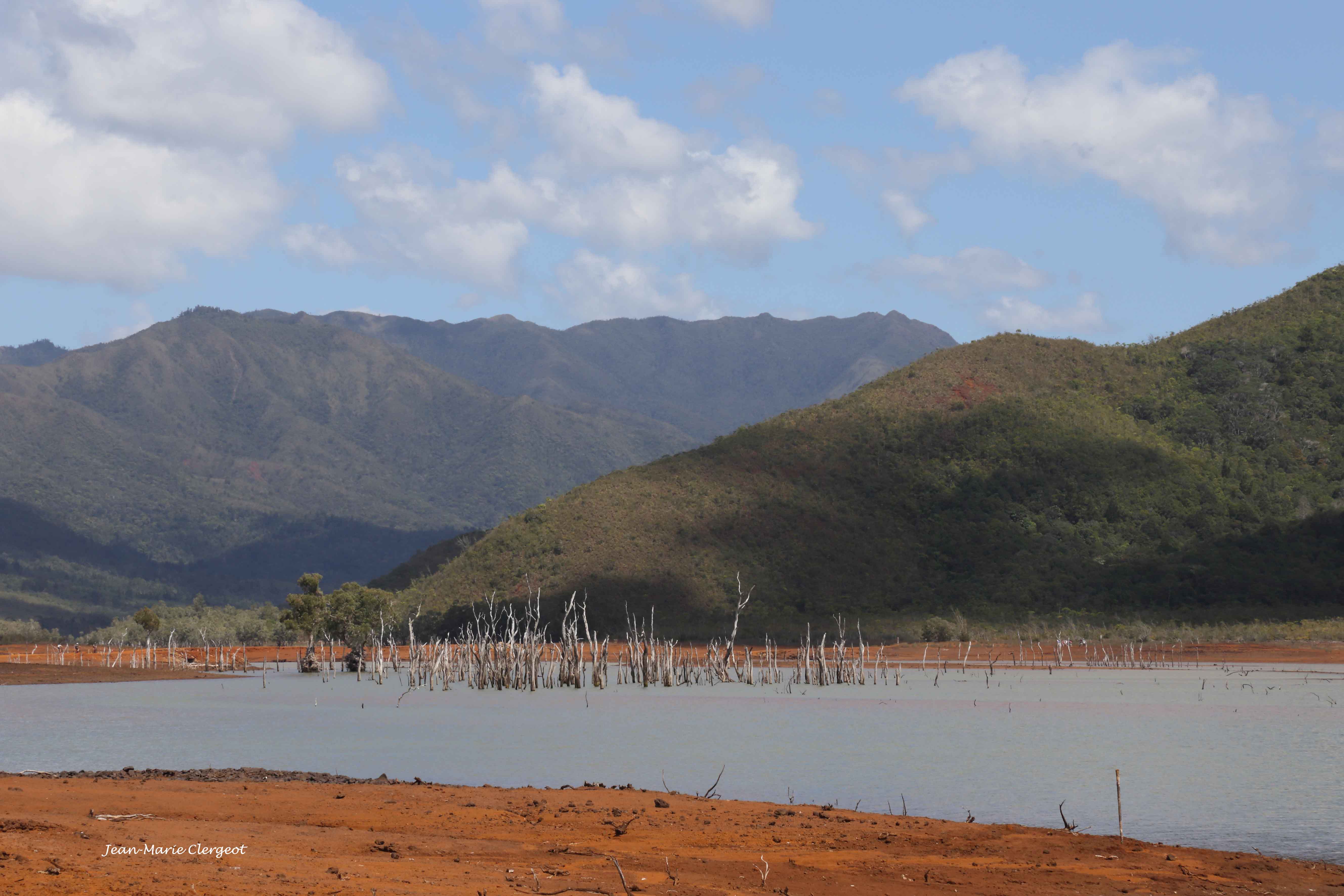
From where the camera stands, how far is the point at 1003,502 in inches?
2795

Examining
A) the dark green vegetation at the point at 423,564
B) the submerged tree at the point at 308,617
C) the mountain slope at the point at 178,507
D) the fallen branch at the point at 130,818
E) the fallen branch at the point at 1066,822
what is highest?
the mountain slope at the point at 178,507

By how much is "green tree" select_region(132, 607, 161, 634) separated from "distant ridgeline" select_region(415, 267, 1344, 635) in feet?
40.4

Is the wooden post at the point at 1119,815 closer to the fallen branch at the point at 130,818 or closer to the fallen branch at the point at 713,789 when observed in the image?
the fallen branch at the point at 713,789

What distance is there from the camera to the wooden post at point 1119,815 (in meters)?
11.9

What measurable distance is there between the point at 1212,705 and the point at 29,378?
669 feet

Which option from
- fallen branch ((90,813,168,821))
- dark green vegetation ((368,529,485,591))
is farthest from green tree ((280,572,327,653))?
fallen branch ((90,813,168,821))

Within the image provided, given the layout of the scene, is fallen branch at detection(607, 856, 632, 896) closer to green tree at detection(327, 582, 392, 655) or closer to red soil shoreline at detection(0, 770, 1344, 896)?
red soil shoreline at detection(0, 770, 1344, 896)

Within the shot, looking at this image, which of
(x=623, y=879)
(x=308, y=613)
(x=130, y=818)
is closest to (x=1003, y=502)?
(x=308, y=613)

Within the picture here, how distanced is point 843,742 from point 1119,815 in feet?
29.5

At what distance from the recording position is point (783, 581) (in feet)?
207

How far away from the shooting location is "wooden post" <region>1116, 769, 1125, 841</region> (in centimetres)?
1189

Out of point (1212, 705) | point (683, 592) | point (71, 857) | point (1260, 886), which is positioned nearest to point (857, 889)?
point (1260, 886)

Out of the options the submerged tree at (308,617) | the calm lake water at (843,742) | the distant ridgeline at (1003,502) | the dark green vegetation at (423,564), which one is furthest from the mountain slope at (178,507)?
the calm lake water at (843,742)

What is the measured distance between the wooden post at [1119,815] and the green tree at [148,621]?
52586mm
